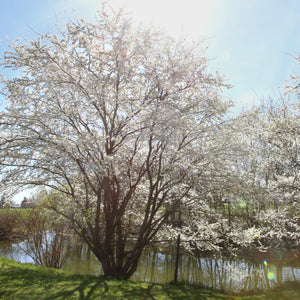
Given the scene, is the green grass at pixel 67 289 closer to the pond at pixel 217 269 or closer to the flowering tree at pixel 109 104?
the flowering tree at pixel 109 104

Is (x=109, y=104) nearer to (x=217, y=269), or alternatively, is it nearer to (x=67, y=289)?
Answer: (x=67, y=289)

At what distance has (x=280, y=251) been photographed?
13578mm

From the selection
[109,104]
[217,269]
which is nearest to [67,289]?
[109,104]

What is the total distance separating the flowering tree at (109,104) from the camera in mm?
6020

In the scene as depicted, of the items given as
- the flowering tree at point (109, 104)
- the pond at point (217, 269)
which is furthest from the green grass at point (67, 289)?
the pond at point (217, 269)

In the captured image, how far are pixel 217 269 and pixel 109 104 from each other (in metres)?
9.13

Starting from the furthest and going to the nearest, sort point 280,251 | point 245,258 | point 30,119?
point 280,251
point 245,258
point 30,119

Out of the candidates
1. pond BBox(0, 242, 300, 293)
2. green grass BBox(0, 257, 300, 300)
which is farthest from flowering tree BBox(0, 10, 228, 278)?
pond BBox(0, 242, 300, 293)

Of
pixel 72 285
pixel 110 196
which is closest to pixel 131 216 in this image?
pixel 110 196

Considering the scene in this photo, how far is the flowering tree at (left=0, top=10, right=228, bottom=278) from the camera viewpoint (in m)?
6.02

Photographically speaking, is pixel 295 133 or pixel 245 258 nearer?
pixel 295 133

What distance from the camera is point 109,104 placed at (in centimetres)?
655

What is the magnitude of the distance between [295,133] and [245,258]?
787 cm

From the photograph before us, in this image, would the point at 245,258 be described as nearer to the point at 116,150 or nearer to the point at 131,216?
the point at 131,216
